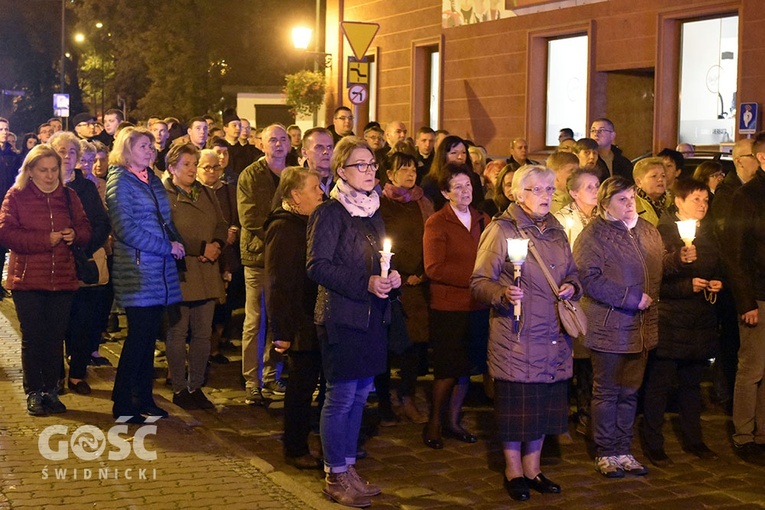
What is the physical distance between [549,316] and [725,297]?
137 inches

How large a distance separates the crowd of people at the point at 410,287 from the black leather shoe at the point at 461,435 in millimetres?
94

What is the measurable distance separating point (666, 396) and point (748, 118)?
316 inches

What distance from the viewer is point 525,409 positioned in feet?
23.2

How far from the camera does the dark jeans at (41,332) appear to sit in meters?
8.99

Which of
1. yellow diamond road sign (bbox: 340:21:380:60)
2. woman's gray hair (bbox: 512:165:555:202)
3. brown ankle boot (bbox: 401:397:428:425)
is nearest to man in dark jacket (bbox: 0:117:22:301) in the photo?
yellow diamond road sign (bbox: 340:21:380:60)

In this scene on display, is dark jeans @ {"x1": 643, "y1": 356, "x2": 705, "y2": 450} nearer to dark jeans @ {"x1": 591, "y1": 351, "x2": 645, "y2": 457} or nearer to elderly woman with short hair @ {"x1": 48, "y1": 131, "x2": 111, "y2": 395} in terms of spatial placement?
dark jeans @ {"x1": 591, "y1": 351, "x2": 645, "y2": 457}

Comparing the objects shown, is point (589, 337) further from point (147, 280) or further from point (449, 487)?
point (147, 280)

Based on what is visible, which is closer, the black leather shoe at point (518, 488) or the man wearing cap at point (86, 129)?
the black leather shoe at point (518, 488)

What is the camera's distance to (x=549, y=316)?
7.03 m

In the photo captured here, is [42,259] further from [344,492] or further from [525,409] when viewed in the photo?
[525,409]

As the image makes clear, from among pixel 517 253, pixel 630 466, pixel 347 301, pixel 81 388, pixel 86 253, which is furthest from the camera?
pixel 81 388

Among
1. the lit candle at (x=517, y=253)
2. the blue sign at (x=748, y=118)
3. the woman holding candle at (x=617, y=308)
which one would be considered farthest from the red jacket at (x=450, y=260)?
the blue sign at (x=748, y=118)

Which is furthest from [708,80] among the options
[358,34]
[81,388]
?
[81,388]

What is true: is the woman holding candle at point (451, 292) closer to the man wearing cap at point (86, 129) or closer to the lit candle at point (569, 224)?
the lit candle at point (569, 224)
